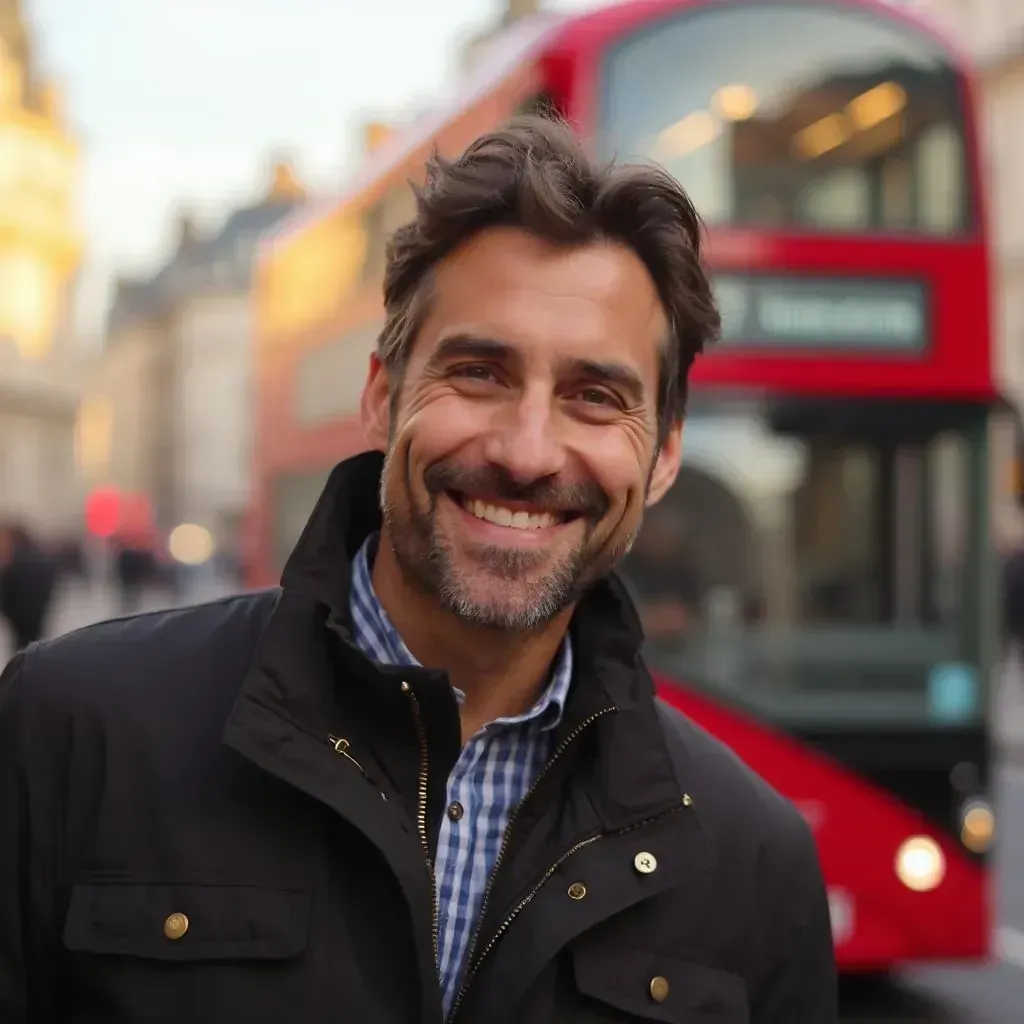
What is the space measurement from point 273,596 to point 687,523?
420 centimetres

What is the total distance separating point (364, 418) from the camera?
222 centimetres

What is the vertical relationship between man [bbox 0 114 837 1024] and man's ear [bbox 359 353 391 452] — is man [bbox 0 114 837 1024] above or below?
below

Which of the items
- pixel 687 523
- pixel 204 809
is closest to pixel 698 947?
pixel 204 809

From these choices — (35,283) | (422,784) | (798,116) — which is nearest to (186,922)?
(422,784)

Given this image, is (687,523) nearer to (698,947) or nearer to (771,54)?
(771,54)

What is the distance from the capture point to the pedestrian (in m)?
13.5

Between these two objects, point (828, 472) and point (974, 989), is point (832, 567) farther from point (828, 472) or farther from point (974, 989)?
point (974, 989)

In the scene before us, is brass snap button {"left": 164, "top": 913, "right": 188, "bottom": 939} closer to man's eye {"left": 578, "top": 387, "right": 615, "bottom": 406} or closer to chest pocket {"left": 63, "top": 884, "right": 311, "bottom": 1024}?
chest pocket {"left": 63, "top": 884, "right": 311, "bottom": 1024}

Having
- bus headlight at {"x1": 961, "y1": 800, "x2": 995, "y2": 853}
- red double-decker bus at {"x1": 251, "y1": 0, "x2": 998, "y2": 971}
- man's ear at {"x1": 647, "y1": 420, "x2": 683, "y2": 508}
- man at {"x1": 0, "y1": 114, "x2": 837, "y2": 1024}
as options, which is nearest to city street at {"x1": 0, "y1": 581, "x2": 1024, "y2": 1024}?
red double-decker bus at {"x1": 251, "y1": 0, "x2": 998, "y2": 971}

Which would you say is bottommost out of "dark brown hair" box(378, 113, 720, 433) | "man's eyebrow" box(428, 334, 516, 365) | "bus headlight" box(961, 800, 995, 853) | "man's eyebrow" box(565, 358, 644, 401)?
"bus headlight" box(961, 800, 995, 853)

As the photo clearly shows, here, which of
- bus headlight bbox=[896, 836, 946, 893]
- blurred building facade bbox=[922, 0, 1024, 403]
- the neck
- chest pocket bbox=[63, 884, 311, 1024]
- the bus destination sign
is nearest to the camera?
chest pocket bbox=[63, 884, 311, 1024]

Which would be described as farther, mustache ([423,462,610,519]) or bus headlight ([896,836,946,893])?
bus headlight ([896,836,946,893])

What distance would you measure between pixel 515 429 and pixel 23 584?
12131 mm

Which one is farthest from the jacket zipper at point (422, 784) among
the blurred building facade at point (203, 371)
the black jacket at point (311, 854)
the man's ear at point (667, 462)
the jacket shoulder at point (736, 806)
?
the blurred building facade at point (203, 371)
